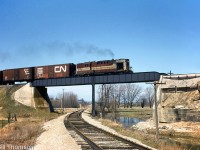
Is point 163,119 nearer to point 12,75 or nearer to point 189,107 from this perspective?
point 189,107

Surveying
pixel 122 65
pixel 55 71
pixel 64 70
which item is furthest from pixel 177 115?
pixel 55 71

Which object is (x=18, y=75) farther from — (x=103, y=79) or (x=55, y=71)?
(x=103, y=79)

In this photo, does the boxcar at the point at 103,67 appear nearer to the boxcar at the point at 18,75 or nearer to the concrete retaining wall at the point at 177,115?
the concrete retaining wall at the point at 177,115

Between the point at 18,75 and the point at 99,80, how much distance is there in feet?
74.5

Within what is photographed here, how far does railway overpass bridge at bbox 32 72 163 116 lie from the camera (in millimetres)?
45744

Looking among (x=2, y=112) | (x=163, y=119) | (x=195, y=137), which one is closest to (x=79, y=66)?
(x=2, y=112)

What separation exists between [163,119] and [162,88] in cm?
605

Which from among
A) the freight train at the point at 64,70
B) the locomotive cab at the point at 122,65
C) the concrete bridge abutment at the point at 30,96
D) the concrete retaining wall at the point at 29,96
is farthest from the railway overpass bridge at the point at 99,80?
the concrete retaining wall at the point at 29,96

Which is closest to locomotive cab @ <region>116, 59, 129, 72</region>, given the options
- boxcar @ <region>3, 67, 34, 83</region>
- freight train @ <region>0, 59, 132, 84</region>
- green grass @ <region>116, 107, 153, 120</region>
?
freight train @ <region>0, 59, 132, 84</region>

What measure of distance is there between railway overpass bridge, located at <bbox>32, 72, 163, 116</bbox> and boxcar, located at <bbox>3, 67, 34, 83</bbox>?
242 cm

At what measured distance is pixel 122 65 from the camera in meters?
49.2

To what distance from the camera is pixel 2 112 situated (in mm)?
56156

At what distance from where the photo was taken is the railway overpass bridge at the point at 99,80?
4574cm

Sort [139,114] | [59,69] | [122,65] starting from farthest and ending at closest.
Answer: [139,114] → [59,69] → [122,65]
